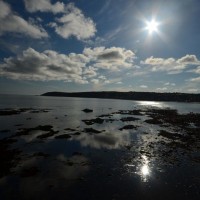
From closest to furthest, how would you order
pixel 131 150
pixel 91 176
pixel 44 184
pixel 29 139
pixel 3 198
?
pixel 3 198, pixel 44 184, pixel 91 176, pixel 131 150, pixel 29 139

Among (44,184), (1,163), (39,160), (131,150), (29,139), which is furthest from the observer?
(29,139)

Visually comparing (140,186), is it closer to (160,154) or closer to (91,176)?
(91,176)

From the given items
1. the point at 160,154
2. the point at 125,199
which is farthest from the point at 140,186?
the point at 160,154

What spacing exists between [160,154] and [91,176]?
11207 mm

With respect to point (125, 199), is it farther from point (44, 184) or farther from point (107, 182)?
point (44, 184)

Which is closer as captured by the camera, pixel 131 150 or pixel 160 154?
pixel 160 154

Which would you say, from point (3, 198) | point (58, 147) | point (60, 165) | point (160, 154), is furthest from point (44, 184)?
point (160, 154)

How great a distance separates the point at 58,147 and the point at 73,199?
14.4 m

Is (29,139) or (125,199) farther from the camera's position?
(29,139)

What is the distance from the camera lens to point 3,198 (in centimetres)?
1462

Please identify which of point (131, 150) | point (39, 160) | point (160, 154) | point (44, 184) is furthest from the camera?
point (131, 150)

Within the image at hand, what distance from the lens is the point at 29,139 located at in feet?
107

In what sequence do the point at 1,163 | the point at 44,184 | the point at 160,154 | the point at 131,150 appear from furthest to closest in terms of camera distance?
the point at 131,150, the point at 160,154, the point at 1,163, the point at 44,184

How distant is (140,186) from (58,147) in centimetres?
1495
